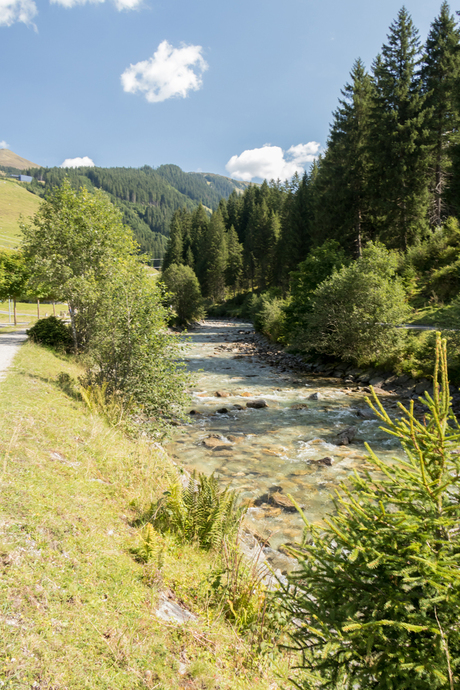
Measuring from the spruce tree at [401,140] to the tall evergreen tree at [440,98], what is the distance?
3.42 feet

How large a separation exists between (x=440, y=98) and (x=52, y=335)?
35187 millimetres

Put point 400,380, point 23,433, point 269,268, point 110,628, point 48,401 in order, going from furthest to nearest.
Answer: point 269,268 → point 400,380 → point 48,401 → point 23,433 → point 110,628

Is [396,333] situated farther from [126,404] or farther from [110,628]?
[110,628]

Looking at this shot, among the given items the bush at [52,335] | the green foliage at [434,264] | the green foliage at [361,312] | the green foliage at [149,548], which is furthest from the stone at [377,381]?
the bush at [52,335]

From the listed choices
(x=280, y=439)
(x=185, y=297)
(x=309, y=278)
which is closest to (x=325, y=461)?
(x=280, y=439)

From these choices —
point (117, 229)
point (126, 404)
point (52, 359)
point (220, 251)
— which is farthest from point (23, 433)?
point (220, 251)

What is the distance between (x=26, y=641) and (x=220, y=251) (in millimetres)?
78448

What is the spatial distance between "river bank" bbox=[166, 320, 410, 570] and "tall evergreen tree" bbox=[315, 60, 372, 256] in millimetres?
18501

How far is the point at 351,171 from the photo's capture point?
111 feet

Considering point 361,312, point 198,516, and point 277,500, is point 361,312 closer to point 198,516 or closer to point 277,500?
point 277,500

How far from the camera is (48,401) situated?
870 cm

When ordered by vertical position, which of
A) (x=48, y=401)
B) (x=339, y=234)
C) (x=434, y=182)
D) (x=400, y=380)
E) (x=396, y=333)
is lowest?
(x=400, y=380)

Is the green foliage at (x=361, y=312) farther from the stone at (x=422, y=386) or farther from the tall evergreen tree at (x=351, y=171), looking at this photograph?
the tall evergreen tree at (x=351, y=171)

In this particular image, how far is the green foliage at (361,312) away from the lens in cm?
1947
